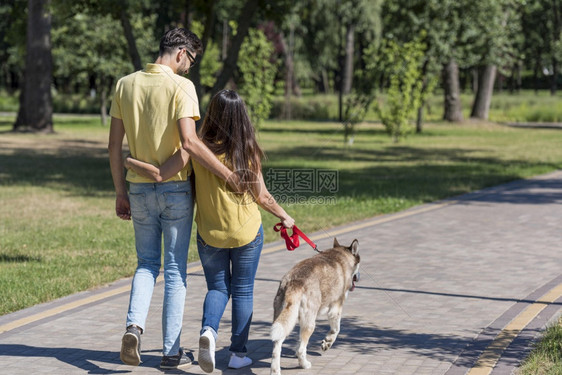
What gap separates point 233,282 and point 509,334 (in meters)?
2.11

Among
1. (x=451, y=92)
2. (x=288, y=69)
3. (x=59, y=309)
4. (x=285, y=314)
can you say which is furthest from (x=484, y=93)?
(x=285, y=314)

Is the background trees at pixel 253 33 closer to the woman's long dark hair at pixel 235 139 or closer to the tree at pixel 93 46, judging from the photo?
the tree at pixel 93 46

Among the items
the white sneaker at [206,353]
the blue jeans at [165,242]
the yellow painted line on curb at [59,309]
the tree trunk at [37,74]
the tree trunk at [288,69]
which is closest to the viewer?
the white sneaker at [206,353]

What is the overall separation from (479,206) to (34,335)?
28.8ft

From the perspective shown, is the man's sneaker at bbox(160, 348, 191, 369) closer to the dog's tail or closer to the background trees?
the dog's tail

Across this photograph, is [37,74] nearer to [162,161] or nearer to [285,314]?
[162,161]

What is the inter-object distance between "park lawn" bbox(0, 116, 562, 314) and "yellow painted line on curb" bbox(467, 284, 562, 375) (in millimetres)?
1647

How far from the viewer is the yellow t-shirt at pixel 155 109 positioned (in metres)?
4.93

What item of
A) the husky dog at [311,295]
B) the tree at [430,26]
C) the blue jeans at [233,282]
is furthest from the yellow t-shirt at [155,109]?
the tree at [430,26]

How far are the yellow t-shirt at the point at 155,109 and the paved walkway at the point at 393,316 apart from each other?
1.33 metres

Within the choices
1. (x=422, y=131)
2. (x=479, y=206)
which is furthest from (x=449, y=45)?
(x=479, y=206)

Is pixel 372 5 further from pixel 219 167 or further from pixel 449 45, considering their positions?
pixel 219 167

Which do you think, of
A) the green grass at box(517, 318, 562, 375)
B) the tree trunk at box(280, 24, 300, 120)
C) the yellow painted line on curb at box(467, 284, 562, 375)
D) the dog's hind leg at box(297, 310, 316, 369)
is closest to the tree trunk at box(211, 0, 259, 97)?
the yellow painted line on curb at box(467, 284, 562, 375)

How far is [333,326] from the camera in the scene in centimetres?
539
